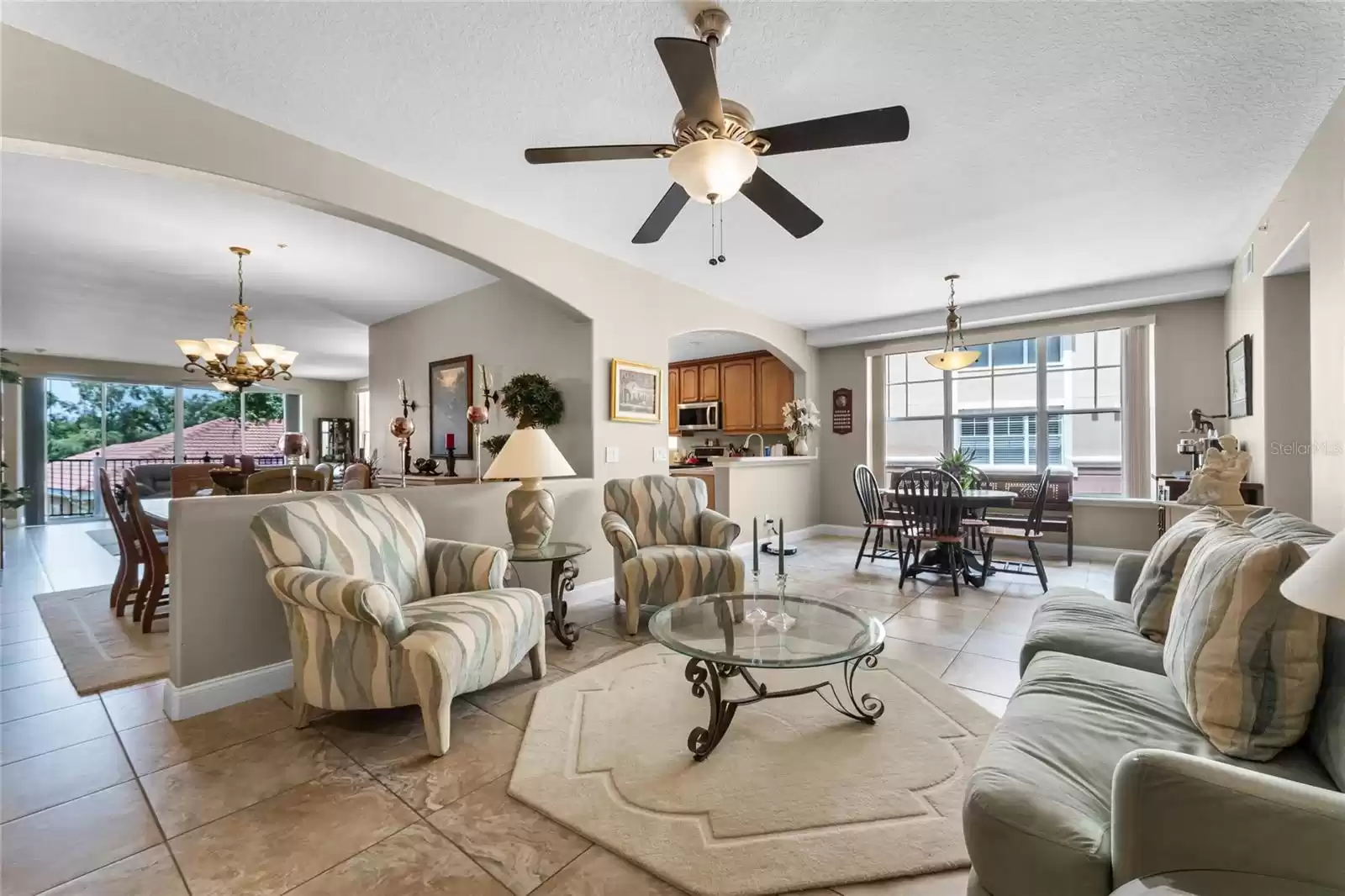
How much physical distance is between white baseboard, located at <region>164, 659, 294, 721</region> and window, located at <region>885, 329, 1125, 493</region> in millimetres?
6143

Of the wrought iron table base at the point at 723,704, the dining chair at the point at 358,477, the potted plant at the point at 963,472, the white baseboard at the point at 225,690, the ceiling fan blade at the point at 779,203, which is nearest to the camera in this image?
the wrought iron table base at the point at 723,704

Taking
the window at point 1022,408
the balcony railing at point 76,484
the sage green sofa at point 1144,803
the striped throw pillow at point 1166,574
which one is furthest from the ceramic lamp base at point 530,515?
the balcony railing at point 76,484

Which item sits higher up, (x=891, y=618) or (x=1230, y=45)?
(x=1230, y=45)

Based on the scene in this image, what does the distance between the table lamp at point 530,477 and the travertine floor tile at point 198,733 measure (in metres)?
1.31

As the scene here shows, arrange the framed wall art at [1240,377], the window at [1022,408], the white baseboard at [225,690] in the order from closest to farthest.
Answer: the white baseboard at [225,690] → the framed wall art at [1240,377] → the window at [1022,408]

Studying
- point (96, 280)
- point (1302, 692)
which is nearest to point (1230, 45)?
point (1302, 692)

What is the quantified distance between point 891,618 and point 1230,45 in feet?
10.1

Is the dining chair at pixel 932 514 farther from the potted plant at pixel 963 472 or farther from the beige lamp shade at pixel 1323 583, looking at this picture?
the beige lamp shade at pixel 1323 583

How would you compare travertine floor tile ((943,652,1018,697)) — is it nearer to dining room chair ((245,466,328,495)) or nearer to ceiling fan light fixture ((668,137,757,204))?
ceiling fan light fixture ((668,137,757,204))

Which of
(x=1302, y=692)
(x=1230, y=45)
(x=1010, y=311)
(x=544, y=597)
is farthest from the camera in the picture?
(x=1010, y=311)

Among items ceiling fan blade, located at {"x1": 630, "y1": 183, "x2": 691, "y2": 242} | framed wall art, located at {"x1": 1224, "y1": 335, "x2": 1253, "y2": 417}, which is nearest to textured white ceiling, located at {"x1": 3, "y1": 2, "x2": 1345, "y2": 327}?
ceiling fan blade, located at {"x1": 630, "y1": 183, "x2": 691, "y2": 242}

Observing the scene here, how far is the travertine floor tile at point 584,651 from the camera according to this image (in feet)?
9.41

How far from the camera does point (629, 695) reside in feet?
8.12

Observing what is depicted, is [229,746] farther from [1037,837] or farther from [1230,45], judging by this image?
[1230,45]
